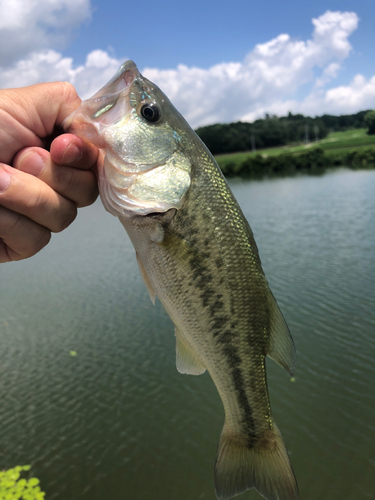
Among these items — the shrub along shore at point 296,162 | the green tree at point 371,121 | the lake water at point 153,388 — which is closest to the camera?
the lake water at point 153,388

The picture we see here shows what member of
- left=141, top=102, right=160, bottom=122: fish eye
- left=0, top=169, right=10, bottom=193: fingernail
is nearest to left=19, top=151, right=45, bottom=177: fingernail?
left=0, top=169, right=10, bottom=193: fingernail

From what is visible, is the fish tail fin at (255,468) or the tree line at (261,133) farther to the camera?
the tree line at (261,133)

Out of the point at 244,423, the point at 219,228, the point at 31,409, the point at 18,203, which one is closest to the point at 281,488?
the point at 244,423

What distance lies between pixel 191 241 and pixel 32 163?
1.03 meters

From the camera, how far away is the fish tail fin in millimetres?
2225

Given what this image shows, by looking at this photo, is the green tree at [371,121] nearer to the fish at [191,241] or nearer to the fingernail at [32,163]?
the fish at [191,241]

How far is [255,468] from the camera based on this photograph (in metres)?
2.33

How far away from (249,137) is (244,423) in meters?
112

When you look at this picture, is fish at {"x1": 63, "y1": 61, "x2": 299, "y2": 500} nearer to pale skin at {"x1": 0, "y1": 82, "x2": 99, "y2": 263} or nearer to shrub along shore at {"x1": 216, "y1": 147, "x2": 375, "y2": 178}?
pale skin at {"x1": 0, "y1": 82, "x2": 99, "y2": 263}

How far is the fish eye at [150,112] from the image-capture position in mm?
2068

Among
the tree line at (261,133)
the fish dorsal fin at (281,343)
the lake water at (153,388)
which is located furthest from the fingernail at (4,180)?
the tree line at (261,133)

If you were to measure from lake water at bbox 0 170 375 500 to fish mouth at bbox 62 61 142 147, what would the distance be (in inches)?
298

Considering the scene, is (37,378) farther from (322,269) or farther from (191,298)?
(322,269)

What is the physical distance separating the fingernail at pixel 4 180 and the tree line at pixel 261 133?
9453cm
